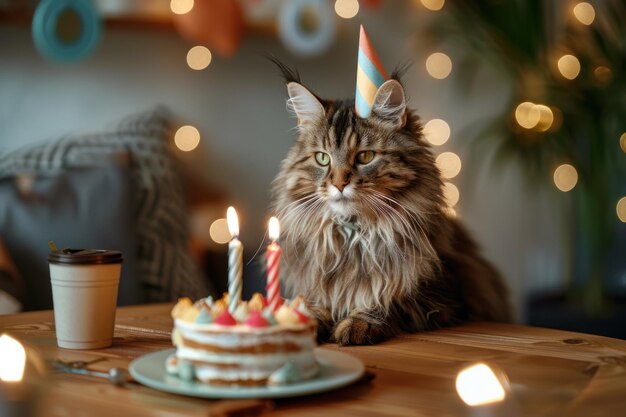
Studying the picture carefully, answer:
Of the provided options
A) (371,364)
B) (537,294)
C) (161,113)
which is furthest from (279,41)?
(371,364)

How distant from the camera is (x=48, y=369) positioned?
3.52ft

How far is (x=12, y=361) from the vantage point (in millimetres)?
1077

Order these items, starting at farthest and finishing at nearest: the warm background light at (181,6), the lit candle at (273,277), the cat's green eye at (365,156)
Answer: the warm background light at (181,6)
the cat's green eye at (365,156)
the lit candle at (273,277)

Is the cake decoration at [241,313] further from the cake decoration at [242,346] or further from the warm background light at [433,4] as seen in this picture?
the warm background light at [433,4]

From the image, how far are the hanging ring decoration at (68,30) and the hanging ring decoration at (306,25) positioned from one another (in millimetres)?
769

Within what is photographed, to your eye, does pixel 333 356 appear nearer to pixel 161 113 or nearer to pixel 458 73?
pixel 161 113

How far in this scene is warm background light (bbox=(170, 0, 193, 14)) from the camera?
283 cm

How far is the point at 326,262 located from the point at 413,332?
221mm

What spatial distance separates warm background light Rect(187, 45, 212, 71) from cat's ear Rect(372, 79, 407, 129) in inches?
66.6

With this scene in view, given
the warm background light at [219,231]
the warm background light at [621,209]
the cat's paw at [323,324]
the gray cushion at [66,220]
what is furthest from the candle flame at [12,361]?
the warm background light at [621,209]

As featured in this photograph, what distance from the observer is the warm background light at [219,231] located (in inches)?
118

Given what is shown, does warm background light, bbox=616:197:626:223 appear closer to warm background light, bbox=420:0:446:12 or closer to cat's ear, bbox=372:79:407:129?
warm background light, bbox=420:0:446:12

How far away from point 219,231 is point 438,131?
123 cm

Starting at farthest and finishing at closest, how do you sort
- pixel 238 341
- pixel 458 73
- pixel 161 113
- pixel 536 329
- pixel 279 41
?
pixel 458 73 → pixel 279 41 → pixel 161 113 → pixel 536 329 → pixel 238 341
